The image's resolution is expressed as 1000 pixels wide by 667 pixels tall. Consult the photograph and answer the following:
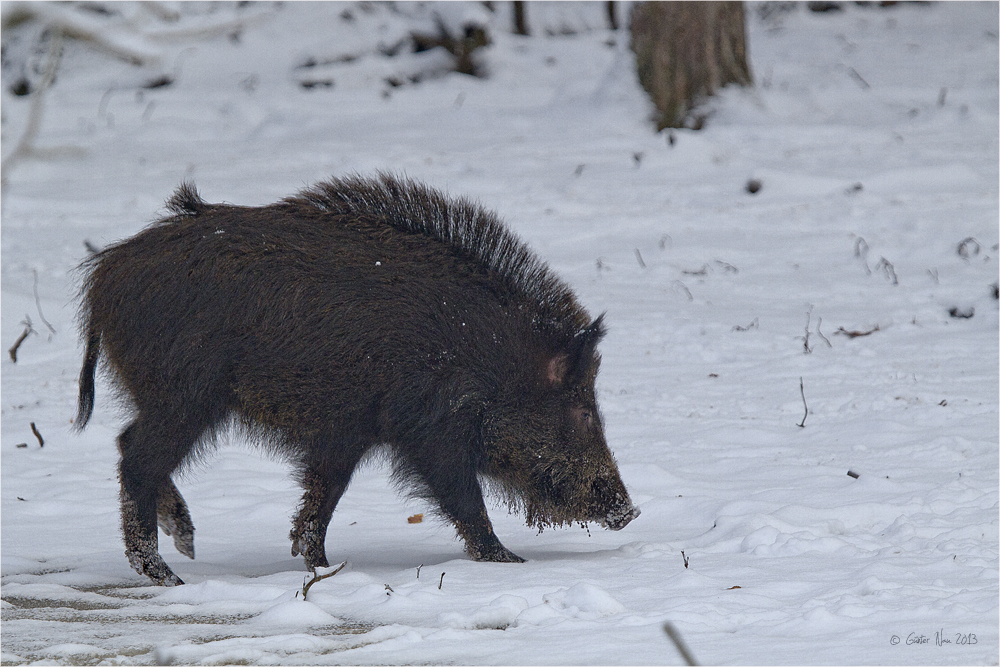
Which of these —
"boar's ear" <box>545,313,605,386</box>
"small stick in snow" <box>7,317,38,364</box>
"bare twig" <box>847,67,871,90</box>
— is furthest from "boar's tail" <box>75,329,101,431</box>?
"bare twig" <box>847,67,871,90</box>

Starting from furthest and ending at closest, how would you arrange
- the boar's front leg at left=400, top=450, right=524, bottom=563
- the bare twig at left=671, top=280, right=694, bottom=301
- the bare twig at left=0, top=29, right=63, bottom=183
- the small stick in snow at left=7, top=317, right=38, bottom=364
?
the bare twig at left=671, top=280, right=694, bottom=301
the small stick in snow at left=7, top=317, right=38, bottom=364
the boar's front leg at left=400, top=450, right=524, bottom=563
the bare twig at left=0, top=29, right=63, bottom=183

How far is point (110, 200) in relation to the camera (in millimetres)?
9977

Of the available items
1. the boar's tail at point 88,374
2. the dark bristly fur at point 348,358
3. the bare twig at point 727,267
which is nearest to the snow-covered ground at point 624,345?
the bare twig at point 727,267

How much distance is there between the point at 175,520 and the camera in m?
4.11

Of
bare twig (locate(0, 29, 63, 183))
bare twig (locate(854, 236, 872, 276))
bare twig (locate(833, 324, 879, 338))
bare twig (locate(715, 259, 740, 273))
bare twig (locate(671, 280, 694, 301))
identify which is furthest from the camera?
bare twig (locate(715, 259, 740, 273))

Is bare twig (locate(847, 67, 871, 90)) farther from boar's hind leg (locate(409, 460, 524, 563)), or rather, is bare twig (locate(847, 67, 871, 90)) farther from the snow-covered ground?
boar's hind leg (locate(409, 460, 524, 563))

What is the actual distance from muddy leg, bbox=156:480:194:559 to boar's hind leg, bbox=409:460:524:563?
0.94 m

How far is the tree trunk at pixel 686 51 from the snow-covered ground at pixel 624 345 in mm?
354

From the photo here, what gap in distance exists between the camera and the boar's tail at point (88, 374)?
162 inches

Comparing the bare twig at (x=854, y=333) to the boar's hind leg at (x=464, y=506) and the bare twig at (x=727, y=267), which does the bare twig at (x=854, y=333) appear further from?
the boar's hind leg at (x=464, y=506)

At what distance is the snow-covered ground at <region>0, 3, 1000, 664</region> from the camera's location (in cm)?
Result: 281

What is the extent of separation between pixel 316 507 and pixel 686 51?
8.24 meters

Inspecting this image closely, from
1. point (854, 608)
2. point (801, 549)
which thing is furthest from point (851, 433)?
point (854, 608)

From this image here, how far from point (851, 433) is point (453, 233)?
98.8 inches
